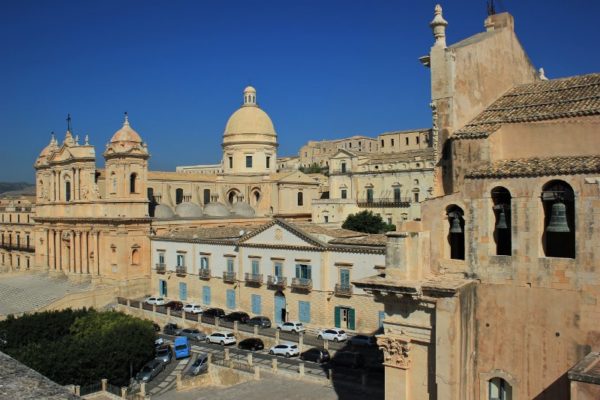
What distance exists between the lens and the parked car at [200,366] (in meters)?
25.5

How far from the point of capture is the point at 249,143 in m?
64.5

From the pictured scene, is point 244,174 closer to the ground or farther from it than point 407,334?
farther from it

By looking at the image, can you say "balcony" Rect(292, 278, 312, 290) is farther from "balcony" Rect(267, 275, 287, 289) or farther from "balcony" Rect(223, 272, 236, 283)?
"balcony" Rect(223, 272, 236, 283)

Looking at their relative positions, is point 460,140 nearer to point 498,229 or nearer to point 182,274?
point 498,229

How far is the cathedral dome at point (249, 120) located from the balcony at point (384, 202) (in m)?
12.3

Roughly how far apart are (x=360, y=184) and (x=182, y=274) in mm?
29527

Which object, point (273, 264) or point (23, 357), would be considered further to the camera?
point (273, 264)

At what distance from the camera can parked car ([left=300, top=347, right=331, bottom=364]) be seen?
87.1ft

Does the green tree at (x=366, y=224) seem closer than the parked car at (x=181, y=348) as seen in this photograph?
No

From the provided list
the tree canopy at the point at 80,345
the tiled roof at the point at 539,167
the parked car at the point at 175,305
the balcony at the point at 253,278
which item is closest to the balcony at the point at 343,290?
the balcony at the point at 253,278

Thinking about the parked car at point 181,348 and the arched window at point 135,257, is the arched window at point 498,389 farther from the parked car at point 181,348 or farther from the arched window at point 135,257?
the arched window at point 135,257

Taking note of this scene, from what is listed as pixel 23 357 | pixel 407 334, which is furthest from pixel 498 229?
pixel 23 357

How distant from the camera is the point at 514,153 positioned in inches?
513

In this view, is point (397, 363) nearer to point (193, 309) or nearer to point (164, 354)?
point (164, 354)
